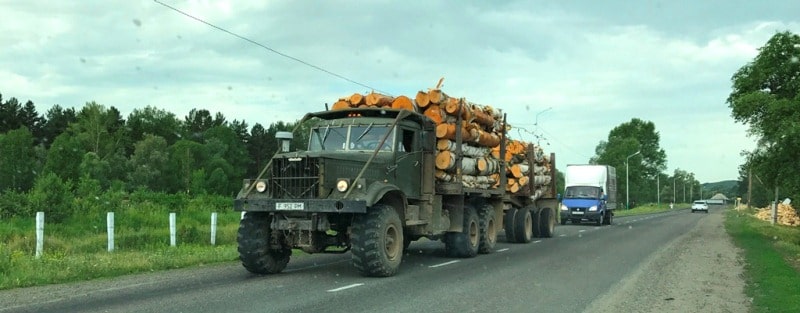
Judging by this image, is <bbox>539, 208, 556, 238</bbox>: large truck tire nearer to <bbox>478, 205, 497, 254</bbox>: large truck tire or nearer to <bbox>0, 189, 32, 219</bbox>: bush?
<bbox>478, 205, 497, 254</bbox>: large truck tire

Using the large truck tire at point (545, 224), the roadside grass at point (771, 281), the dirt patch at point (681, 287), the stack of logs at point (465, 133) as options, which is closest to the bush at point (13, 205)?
the stack of logs at point (465, 133)

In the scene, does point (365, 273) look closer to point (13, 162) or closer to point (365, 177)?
point (365, 177)

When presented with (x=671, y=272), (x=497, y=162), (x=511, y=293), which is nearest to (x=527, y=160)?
(x=497, y=162)

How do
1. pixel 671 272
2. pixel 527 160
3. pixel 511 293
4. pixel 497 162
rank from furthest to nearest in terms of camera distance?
pixel 527 160, pixel 497 162, pixel 671 272, pixel 511 293

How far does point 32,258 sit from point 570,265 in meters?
10.7

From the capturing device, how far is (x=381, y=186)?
485 inches

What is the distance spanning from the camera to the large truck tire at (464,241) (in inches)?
639

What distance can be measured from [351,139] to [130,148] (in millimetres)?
87599

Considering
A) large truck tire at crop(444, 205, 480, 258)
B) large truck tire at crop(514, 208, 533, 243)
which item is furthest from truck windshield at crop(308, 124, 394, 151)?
large truck tire at crop(514, 208, 533, 243)

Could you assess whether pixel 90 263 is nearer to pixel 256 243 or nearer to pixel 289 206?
pixel 256 243

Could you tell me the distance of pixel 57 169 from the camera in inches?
3029

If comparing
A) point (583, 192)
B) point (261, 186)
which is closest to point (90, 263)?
point (261, 186)

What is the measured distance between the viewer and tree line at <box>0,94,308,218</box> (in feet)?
251

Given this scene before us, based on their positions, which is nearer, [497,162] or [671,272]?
[671,272]
